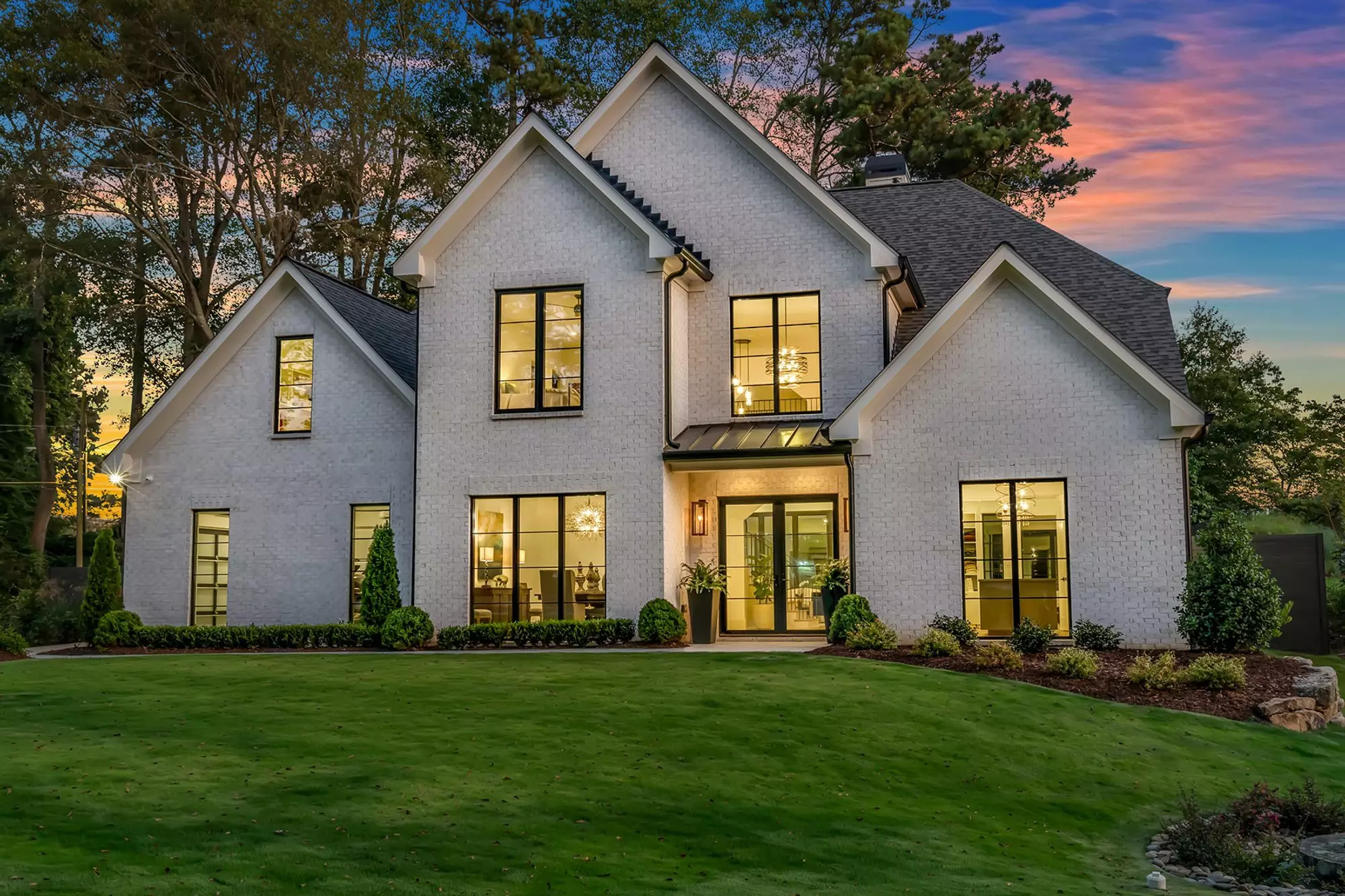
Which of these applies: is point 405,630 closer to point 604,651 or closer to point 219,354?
point 604,651

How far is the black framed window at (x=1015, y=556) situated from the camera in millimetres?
18812

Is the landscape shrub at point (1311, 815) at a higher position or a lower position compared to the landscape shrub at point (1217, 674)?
lower

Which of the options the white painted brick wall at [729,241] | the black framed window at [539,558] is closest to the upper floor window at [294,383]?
the black framed window at [539,558]

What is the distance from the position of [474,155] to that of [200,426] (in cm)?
1900

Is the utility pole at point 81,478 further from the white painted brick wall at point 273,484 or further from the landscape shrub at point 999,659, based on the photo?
the landscape shrub at point 999,659

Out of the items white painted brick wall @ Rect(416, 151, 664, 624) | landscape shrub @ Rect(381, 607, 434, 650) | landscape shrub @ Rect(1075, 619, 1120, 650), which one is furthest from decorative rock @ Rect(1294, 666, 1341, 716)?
landscape shrub @ Rect(381, 607, 434, 650)

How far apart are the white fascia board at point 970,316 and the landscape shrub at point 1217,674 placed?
4066mm

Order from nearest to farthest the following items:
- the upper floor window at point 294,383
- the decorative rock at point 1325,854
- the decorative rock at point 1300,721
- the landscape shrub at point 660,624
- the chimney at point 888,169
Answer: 1. the decorative rock at point 1325,854
2. the decorative rock at point 1300,721
3. the landscape shrub at point 660,624
4. the upper floor window at point 294,383
5. the chimney at point 888,169

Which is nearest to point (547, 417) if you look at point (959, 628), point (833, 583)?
point (833, 583)

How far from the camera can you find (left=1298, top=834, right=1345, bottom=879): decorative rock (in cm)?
909

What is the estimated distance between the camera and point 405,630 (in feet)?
65.9

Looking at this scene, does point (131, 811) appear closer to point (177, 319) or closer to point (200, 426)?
point (200, 426)

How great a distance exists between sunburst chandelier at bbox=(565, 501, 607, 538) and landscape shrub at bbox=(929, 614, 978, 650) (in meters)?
5.86

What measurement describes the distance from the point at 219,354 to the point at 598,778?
1654cm
